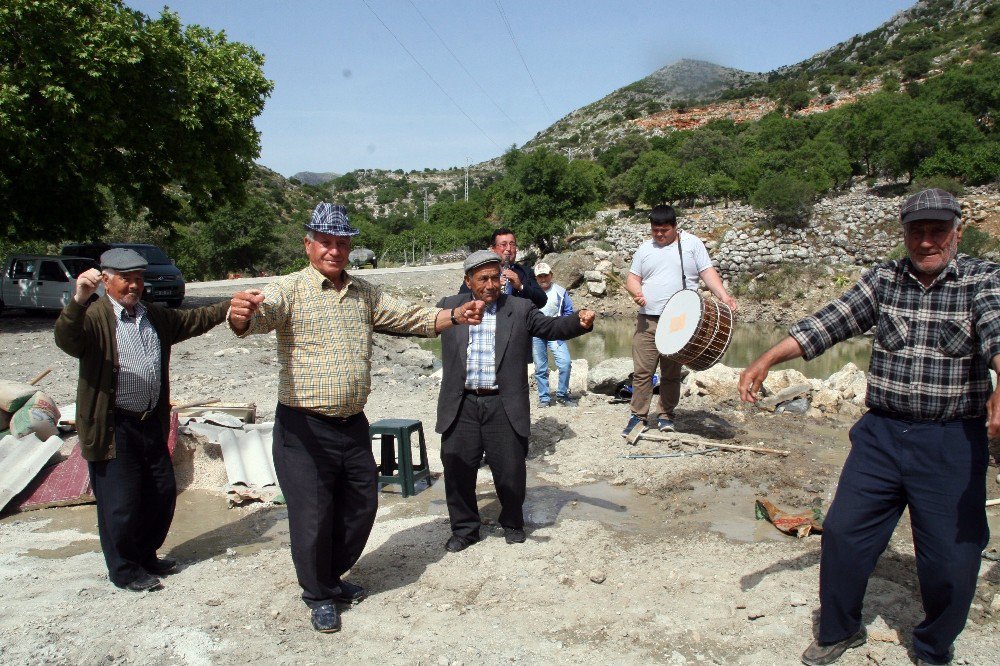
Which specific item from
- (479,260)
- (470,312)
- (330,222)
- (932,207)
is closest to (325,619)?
(470,312)

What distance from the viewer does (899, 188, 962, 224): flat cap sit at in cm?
306

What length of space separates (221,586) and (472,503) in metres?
1.59

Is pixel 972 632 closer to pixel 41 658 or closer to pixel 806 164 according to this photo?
pixel 41 658

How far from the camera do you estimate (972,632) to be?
3525 mm

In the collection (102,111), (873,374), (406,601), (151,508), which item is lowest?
(406,601)

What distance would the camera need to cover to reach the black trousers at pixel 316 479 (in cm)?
377

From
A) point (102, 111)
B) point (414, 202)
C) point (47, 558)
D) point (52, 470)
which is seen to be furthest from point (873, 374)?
point (414, 202)

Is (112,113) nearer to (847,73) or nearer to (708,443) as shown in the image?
(708,443)

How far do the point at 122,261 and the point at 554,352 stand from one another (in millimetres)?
5627

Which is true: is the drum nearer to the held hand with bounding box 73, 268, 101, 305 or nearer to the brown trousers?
the brown trousers

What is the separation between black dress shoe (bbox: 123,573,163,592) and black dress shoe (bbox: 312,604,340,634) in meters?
1.09

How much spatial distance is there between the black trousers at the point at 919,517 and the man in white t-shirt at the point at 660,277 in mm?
3297

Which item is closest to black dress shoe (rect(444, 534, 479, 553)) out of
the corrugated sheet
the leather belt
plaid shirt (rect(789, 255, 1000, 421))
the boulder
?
the leather belt

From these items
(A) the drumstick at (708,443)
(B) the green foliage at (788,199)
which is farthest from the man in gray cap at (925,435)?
(B) the green foliage at (788,199)
